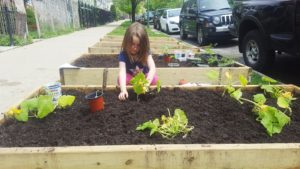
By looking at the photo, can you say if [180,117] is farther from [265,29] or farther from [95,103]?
[265,29]

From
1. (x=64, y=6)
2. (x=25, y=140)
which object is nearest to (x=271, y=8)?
(x=25, y=140)

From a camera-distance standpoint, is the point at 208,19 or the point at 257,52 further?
the point at 208,19

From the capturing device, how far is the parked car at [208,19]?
10.2 meters

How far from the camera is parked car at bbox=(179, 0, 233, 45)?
10164 millimetres

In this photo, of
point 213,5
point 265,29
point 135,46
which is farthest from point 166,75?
point 213,5

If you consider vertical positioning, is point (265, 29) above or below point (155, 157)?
above

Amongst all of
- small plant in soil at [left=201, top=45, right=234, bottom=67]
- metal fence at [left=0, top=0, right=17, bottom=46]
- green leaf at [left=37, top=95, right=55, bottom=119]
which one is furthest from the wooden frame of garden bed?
metal fence at [left=0, top=0, right=17, bottom=46]

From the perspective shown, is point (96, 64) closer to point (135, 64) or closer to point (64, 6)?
point (135, 64)

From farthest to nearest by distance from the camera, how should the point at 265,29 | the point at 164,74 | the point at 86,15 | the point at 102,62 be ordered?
the point at 86,15 < the point at 265,29 < the point at 102,62 < the point at 164,74

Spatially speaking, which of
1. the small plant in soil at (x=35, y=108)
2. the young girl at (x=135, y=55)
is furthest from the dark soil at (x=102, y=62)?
the small plant in soil at (x=35, y=108)

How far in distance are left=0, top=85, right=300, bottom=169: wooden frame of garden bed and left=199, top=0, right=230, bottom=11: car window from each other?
9784mm

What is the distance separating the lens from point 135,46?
11.2 ft

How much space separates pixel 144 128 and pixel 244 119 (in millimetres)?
870

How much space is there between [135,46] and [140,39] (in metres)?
0.12
